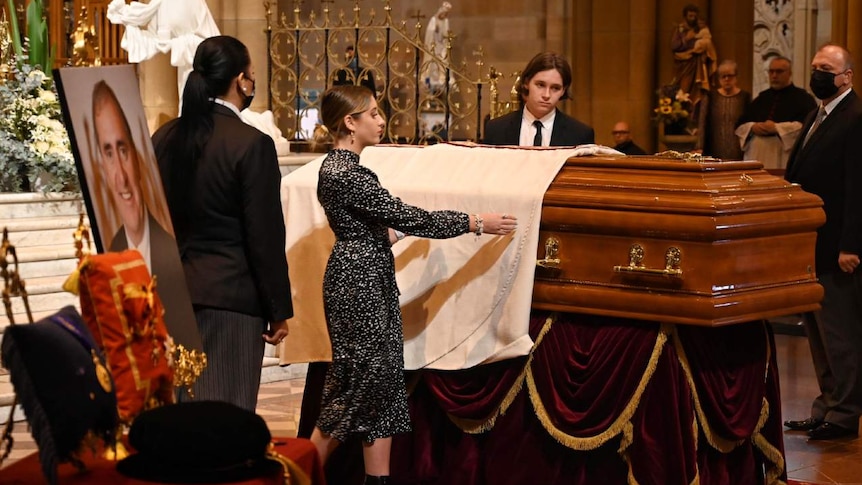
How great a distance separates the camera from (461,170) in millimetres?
4965

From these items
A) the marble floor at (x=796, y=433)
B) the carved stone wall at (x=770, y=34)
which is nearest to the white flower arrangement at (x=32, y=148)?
the marble floor at (x=796, y=433)

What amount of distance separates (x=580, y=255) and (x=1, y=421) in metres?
3.00

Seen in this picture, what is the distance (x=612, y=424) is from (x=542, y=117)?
5.22ft

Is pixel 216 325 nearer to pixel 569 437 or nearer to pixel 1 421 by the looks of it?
pixel 569 437

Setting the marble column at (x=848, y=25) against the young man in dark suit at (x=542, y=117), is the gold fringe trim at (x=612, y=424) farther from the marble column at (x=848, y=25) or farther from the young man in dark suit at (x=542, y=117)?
the marble column at (x=848, y=25)

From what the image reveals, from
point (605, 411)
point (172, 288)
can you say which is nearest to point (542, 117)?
point (605, 411)

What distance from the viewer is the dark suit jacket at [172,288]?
3736 millimetres

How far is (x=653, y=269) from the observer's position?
444 centimetres

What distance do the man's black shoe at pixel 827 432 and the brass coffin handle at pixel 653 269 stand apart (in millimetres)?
1938

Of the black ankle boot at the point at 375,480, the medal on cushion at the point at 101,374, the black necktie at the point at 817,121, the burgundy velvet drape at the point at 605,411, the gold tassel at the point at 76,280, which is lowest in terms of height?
the black ankle boot at the point at 375,480

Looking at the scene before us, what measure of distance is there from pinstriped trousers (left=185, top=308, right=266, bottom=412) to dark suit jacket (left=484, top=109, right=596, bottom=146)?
188cm

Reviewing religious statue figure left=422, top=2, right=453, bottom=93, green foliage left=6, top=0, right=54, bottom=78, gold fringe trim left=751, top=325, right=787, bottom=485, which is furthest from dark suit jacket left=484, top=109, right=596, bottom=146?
religious statue figure left=422, top=2, right=453, bottom=93

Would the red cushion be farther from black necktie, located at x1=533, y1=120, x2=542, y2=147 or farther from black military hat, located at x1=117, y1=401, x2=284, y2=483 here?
black necktie, located at x1=533, y1=120, x2=542, y2=147

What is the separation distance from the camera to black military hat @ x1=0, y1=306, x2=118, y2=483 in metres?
2.98
